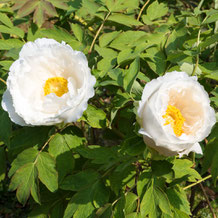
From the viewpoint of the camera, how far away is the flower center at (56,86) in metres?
1.19

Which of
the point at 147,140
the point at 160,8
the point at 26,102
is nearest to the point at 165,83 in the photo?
the point at 147,140

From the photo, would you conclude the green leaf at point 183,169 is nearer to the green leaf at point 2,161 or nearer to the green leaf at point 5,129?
the green leaf at point 5,129

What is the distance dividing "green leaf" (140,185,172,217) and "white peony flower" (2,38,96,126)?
0.40 metres

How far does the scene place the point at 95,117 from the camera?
1213 millimetres

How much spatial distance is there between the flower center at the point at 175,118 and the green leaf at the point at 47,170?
1.49ft

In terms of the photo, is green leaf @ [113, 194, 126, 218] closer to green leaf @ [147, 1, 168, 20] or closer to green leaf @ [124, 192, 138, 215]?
green leaf @ [124, 192, 138, 215]

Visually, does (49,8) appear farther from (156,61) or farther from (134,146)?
(134,146)

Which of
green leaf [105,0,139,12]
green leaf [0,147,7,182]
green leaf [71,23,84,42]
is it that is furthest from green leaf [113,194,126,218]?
green leaf [105,0,139,12]

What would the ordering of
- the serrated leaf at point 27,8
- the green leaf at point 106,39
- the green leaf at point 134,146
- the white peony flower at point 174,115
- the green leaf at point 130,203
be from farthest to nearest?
the serrated leaf at point 27,8, the green leaf at point 106,39, the green leaf at point 130,203, the green leaf at point 134,146, the white peony flower at point 174,115

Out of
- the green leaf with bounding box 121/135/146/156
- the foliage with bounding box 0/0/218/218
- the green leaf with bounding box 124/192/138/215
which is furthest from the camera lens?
the green leaf with bounding box 124/192/138/215

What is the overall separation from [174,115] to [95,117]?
1.01 ft

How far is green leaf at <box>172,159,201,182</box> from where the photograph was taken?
1.22 m

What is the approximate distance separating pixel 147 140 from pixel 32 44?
54 cm

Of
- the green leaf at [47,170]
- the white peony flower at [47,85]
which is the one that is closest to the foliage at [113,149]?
the green leaf at [47,170]
